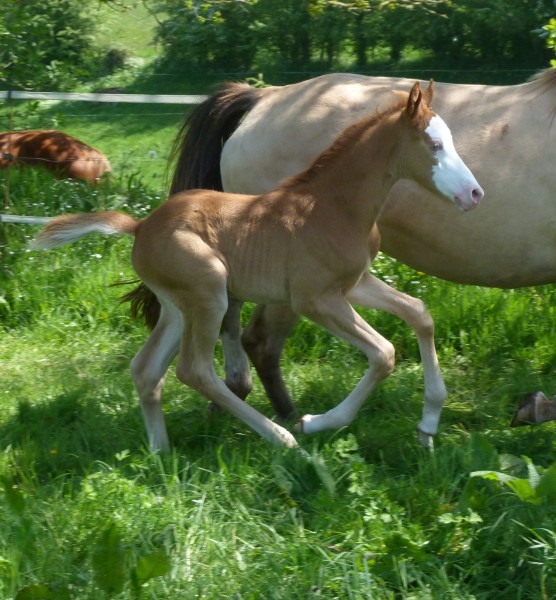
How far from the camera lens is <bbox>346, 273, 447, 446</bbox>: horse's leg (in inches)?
172

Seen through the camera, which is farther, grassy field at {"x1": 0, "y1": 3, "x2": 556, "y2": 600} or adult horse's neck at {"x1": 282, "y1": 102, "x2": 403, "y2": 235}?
adult horse's neck at {"x1": 282, "y1": 102, "x2": 403, "y2": 235}

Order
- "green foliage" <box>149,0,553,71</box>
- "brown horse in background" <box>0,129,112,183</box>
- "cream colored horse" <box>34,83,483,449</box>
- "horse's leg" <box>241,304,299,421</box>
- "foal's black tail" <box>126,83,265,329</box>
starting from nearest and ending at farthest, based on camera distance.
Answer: "cream colored horse" <box>34,83,483,449</box> → "horse's leg" <box>241,304,299,421</box> → "foal's black tail" <box>126,83,265,329</box> → "brown horse in background" <box>0,129,112,183</box> → "green foliage" <box>149,0,553,71</box>

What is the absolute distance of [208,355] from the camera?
4.05m

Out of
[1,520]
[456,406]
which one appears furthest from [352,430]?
[1,520]

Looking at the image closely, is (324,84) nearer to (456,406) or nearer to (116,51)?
(456,406)

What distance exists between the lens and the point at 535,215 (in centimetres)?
445

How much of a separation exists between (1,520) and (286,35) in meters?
11.5

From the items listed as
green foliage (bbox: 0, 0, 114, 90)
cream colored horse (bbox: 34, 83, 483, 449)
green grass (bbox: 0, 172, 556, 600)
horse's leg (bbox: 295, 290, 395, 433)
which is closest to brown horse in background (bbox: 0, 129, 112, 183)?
green foliage (bbox: 0, 0, 114, 90)

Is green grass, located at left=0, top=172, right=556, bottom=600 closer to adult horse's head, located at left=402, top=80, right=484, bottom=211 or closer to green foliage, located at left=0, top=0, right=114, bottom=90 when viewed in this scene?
adult horse's head, located at left=402, top=80, right=484, bottom=211

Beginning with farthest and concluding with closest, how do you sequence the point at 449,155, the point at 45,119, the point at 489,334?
the point at 45,119 → the point at 489,334 → the point at 449,155

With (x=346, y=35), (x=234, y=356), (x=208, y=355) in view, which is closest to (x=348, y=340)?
(x=208, y=355)

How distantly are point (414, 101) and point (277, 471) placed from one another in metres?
1.55

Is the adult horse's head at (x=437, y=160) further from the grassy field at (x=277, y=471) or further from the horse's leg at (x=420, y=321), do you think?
the grassy field at (x=277, y=471)

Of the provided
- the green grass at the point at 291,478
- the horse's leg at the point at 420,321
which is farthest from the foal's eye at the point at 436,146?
the green grass at the point at 291,478
